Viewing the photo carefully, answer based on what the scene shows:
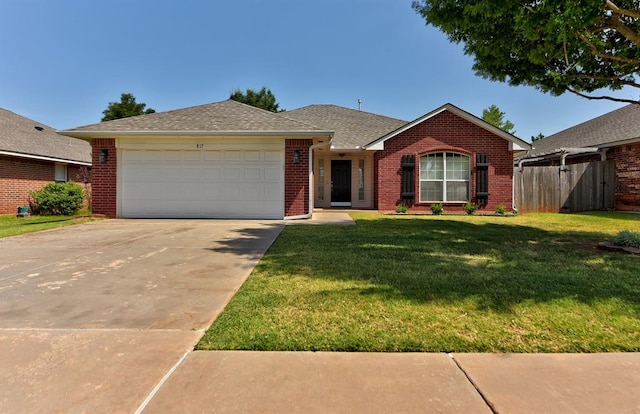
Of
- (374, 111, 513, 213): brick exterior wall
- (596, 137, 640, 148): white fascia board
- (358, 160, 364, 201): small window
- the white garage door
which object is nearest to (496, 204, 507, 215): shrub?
(374, 111, 513, 213): brick exterior wall

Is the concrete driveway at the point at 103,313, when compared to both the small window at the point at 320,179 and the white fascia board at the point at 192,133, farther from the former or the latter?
the small window at the point at 320,179

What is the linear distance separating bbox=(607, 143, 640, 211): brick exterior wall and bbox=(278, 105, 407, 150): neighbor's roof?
380 inches

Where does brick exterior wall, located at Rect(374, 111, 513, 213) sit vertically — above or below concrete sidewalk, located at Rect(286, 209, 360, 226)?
above

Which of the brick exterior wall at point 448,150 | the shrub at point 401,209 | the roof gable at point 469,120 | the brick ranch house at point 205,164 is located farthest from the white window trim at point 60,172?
the shrub at point 401,209

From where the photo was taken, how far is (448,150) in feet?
46.0

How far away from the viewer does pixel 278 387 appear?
82.1 inches

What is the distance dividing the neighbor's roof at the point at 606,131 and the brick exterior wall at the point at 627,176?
1.63 feet

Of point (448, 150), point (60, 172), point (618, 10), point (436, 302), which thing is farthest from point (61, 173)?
point (618, 10)

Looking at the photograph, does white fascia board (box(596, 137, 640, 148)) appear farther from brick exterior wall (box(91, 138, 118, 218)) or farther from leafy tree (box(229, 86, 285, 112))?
leafy tree (box(229, 86, 285, 112))

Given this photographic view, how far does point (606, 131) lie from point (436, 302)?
18972 mm

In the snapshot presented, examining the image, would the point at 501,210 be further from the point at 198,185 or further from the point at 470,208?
the point at 198,185

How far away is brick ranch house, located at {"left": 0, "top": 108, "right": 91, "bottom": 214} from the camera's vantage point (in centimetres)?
1381

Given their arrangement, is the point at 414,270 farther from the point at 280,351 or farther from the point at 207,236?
the point at 207,236

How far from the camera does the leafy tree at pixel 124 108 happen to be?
31.8m
